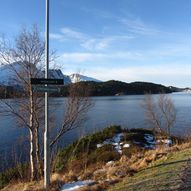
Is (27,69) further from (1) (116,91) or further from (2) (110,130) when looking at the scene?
(1) (116,91)

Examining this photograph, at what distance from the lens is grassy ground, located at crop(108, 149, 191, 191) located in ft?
25.5

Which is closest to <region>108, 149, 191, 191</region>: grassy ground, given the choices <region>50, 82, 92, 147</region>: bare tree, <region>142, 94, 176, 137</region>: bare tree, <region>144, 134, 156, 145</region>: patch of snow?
<region>50, 82, 92, 147</region>: bare tree

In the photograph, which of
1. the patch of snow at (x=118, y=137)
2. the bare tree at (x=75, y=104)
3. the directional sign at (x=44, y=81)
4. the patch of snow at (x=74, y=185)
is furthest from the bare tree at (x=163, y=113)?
the directional sign at (x=44, y=81)

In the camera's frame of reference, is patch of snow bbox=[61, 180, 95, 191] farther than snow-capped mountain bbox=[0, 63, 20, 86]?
No

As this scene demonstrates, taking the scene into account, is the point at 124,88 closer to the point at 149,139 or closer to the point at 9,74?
the point at 149,139

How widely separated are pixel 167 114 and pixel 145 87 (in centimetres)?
13514

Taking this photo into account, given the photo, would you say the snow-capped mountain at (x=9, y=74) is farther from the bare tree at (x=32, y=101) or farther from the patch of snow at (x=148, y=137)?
the patch of snow at (x=148, y=137)

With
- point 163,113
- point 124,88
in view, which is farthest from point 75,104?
point 124,88

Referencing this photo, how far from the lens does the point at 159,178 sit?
338 inches

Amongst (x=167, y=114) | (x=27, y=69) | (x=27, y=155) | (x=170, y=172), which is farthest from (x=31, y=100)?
(x=167, y=114)

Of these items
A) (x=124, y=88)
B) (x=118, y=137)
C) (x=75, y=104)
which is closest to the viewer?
(x=75, y=104)

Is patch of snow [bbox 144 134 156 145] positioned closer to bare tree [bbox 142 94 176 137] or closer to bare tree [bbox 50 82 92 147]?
bare tree [bbox 142 94 176 137]

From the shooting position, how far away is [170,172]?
29.8ft

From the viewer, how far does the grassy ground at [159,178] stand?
25.5ft
